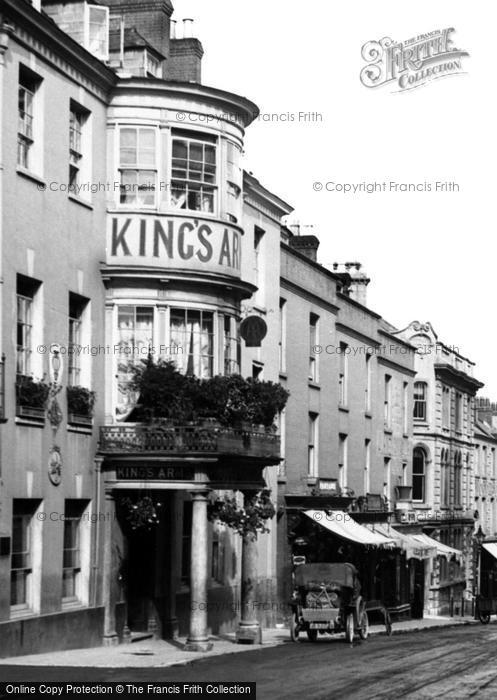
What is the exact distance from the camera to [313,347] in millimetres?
43719

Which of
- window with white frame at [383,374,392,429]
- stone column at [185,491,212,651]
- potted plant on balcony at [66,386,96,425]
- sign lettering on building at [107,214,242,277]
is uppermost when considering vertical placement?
sign lettering on building at [107,214,242,277]

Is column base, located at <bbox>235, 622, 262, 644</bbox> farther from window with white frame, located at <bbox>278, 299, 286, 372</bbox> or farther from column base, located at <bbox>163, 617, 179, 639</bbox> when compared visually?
window with white frame, located at <bbox>278, 299, 286, 372</bbox>

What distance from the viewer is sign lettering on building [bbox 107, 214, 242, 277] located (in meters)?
28.5

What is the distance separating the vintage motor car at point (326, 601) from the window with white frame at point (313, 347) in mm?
12171

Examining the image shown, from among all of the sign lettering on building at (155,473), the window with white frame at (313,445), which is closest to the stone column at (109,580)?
the sign lettering on building at (155,473)

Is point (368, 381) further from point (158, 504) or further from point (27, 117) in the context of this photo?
point (27, 117)

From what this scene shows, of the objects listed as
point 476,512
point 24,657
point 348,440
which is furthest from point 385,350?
point 24,657

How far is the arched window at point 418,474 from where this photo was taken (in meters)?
66.1

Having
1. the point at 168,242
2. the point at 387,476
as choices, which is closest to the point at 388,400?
the point at 387,476

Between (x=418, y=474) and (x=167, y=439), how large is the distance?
133 ft

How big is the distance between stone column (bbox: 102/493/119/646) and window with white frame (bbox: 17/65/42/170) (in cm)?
756

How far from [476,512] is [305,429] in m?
35.0

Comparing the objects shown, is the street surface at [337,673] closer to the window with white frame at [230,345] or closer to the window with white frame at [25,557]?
the window with white frame at [25,557]

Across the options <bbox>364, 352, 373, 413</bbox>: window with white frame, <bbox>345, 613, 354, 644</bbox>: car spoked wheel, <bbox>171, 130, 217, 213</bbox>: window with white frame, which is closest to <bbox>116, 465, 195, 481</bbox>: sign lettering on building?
<bbox>171, 130, 217, 213</bbox>: window with white frame
